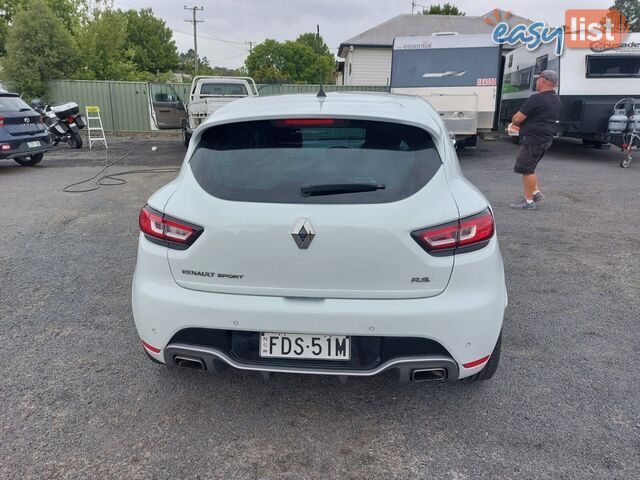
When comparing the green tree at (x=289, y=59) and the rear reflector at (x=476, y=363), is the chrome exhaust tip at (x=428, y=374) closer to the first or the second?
the rear reflector at (x=476, y=363)

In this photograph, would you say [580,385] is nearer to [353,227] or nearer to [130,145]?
[353,227]

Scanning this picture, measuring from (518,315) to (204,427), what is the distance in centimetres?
252

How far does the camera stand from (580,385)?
9.42ft

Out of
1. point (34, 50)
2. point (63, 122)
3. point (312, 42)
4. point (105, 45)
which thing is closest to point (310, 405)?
point (63, 122)

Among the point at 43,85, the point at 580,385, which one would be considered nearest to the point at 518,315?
the point at 580,385

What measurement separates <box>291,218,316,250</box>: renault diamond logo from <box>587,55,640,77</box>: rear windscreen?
12.4m

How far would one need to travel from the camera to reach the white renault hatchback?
2221 mm

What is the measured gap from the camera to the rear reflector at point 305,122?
8.03 ft

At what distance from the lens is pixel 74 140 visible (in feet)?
49.0

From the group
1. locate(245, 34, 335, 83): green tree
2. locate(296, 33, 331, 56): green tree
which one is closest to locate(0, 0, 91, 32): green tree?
locate(245, 34, 335, 83): green tree

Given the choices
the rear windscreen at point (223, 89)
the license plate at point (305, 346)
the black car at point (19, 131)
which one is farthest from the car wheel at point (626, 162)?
the black car at point (19, 131)

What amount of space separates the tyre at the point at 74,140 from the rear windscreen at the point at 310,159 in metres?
14.2

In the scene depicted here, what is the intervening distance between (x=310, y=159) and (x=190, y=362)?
1178mm

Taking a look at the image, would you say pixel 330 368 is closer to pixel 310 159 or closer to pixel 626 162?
pixel 310 159
